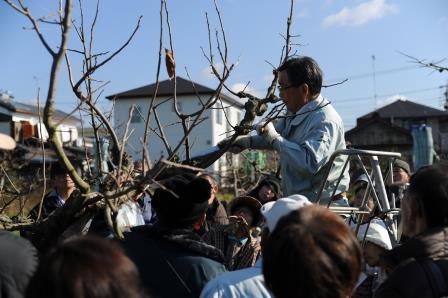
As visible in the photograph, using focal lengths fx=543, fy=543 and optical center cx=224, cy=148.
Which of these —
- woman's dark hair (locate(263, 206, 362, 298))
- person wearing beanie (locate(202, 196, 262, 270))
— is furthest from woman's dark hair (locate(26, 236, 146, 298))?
person wearing beanie (locate(202, 196, 262, 270))

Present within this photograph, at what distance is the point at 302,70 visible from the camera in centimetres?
357

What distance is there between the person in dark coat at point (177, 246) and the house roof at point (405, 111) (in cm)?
5066

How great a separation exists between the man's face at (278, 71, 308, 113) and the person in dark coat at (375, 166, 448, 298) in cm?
123

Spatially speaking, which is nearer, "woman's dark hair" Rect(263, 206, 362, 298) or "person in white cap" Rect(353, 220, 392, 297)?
"woman's dark hair" Rect(263, 206, 362, 298)

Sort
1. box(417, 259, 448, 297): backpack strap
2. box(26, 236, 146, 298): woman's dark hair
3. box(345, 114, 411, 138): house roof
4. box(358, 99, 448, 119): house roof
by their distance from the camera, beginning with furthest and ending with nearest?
box(358, 99, 448, 119): house roof < box(345, 114, 411, 138): house roof < box(417, 259, 448, 297): backpack strap < box(26, 236, 146, 298): woman's dark hair

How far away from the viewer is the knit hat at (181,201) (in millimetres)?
2758

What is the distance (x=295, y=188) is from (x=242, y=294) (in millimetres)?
1430

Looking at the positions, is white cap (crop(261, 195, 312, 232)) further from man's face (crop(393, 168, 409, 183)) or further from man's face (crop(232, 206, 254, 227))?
man's face (crop(393, 168, 409, 183))

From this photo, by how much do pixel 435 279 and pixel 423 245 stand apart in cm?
16

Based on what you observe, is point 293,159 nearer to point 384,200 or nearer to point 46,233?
point 384,200

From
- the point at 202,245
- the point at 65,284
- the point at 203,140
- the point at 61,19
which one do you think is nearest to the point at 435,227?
the point at 202,245

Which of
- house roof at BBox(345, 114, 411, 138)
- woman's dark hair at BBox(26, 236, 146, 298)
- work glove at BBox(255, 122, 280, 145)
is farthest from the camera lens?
house roof at BBox(345, 114, 411, 138)

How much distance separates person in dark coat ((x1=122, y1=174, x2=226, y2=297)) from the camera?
2617 millimetres

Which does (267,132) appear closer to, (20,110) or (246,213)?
(246,213)
